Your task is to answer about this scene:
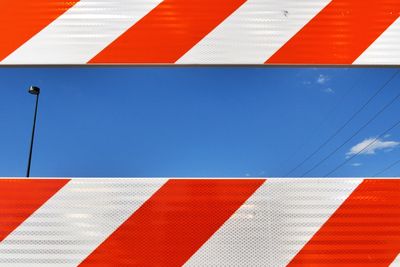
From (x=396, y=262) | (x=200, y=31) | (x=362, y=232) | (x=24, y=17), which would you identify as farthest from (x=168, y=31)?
(x=396, y=262)

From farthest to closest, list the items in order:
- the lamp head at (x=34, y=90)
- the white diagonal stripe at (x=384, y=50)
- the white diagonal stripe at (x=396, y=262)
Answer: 1. the lamp head at (x=34, y=90)
2. the white diagonal stripe at (x=384, y=50)
3. the white diagonal stripe at (x=396, y=262)

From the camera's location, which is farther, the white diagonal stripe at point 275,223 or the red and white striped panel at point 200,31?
the red and white striped panel at point 200,31

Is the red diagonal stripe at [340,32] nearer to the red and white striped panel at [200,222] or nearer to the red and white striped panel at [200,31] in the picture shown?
the red and white striped panel at [200,31]

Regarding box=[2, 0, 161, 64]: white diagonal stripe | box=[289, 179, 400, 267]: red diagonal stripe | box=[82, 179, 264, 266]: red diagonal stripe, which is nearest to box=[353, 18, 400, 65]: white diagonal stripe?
box=[289, 179, 400, 267]: red diagonal stripe

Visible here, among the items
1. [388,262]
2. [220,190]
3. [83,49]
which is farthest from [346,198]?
[83,49]

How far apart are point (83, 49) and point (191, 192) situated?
2.21 ft

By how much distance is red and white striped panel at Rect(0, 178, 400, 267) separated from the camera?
3.87 feet

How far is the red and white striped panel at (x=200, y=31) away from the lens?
134 cm

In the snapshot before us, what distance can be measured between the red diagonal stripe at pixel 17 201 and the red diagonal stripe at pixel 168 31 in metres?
0.50

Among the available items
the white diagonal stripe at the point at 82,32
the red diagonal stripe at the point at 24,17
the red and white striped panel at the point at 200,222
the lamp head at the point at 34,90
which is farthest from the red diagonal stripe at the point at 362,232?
the lamp head at the point at 34,90

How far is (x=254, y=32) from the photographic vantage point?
139cm

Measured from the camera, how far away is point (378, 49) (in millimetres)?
1338

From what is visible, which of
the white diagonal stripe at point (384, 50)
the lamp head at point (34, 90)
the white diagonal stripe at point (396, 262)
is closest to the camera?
the white diagonal stripe at point (396, 262)

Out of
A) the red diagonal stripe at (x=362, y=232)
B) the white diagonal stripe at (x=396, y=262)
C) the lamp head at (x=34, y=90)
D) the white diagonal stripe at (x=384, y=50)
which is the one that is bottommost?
the lamp head at (x=34, y=90)
